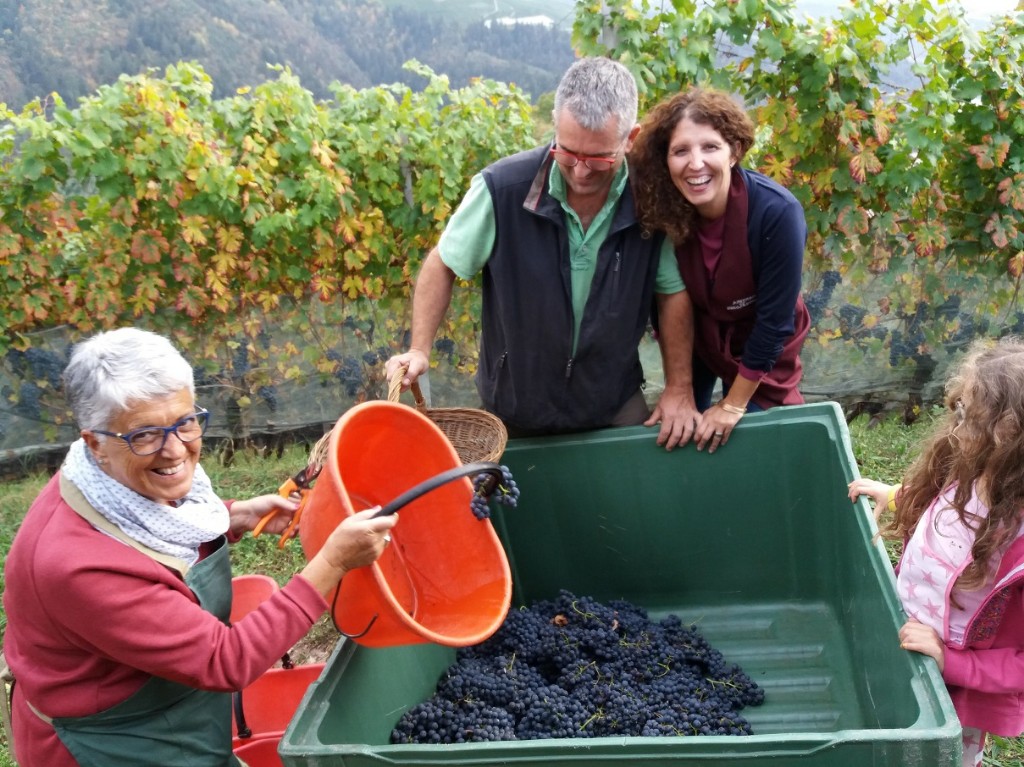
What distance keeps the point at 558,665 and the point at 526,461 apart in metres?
0.56

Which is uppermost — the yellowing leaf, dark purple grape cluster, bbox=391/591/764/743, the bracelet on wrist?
the bracelet on wrist

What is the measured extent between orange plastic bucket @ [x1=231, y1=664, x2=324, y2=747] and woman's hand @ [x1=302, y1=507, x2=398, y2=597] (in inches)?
35.8

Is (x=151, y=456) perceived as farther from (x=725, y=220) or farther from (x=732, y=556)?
(x=732, y=556)

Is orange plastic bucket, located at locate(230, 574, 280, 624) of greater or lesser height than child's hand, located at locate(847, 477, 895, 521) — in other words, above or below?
below

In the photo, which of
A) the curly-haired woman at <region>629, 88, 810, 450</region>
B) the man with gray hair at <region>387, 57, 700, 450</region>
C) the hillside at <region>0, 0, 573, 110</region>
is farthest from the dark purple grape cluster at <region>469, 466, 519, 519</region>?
the hillside at <region>0, 0, 573, 110</region>

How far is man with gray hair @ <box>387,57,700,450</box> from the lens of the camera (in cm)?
207

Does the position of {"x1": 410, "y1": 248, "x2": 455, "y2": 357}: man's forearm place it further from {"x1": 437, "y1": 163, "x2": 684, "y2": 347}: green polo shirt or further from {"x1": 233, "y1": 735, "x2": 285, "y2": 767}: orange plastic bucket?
{"x1": 233, "y1": 735, "x2": 285, "y2": 767}: orange plastic bucket

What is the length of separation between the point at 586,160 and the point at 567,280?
0.32 metres

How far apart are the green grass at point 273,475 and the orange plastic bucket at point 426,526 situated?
3.37 ft

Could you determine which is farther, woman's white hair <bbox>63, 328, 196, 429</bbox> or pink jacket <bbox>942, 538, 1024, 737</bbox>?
pink jacket <bbox>942, 538, 1024, 737</bbox>

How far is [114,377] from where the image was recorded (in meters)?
1.33

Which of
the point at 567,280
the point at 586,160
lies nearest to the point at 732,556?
the point at 567,280

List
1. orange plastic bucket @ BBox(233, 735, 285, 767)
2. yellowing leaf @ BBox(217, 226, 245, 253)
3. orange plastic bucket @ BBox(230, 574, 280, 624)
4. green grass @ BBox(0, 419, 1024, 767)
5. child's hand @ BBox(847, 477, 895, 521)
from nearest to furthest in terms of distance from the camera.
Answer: child's hand @ BBox(847, 477, 895, 521) < orange plastic bucket @ BBox(233, 735, 285, 767) < orange plastic bucket @ BBox(230, 574, 280, 624) < green grass @ BBox(0, 419, 1024, 767) < yellowing leaf @ BBox(217, 226, 245, 253)

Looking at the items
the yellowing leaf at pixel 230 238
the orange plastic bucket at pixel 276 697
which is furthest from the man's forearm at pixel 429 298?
the yellowing leaf at pixel 230 238
